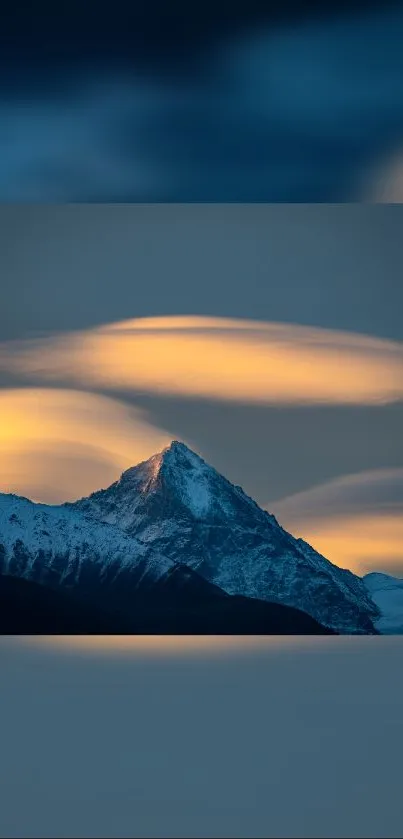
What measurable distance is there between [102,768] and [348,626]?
73123 millimetres

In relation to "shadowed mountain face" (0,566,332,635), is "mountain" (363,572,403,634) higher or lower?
lower

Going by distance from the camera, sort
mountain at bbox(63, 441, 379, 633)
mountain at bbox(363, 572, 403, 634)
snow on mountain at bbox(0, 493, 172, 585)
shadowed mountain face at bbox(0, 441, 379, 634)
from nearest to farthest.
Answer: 1. mountain at bbox(363, 572, 403, 634)
2. shadowed mountain face at bbox(0, 441, 379, 634)
3. mountain at bbox(63, 441, 379, 633)
4. snow on mountain at bbox(0, 493, 172, 585)

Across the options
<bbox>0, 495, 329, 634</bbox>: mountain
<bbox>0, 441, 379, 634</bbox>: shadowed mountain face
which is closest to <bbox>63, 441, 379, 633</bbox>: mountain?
<bbox>0, 441, 379, 634</bbox>: shadowed mountain face

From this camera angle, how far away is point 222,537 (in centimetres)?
12094

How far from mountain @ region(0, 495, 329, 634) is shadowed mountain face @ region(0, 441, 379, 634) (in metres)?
0.14

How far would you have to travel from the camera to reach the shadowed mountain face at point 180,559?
7881 centimetres

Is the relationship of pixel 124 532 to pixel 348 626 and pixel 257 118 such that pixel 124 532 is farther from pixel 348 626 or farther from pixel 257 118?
pixel 257 118

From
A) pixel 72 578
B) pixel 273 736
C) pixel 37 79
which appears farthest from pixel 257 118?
pixel 72 578

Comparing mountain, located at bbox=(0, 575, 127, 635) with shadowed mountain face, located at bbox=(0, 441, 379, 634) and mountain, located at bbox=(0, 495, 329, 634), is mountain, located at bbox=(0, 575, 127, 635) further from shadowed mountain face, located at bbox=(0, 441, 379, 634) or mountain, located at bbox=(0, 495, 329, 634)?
shadowed mountain face, located at bbox=(0, 441, 379, 634)

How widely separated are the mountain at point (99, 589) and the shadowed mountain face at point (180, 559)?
14 centimetres

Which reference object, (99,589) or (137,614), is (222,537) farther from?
(137,614)

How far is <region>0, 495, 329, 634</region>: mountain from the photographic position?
74250mm

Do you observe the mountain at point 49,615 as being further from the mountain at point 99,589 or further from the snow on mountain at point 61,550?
the snow on mountain at point 61,550

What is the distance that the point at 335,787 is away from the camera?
6.05m
